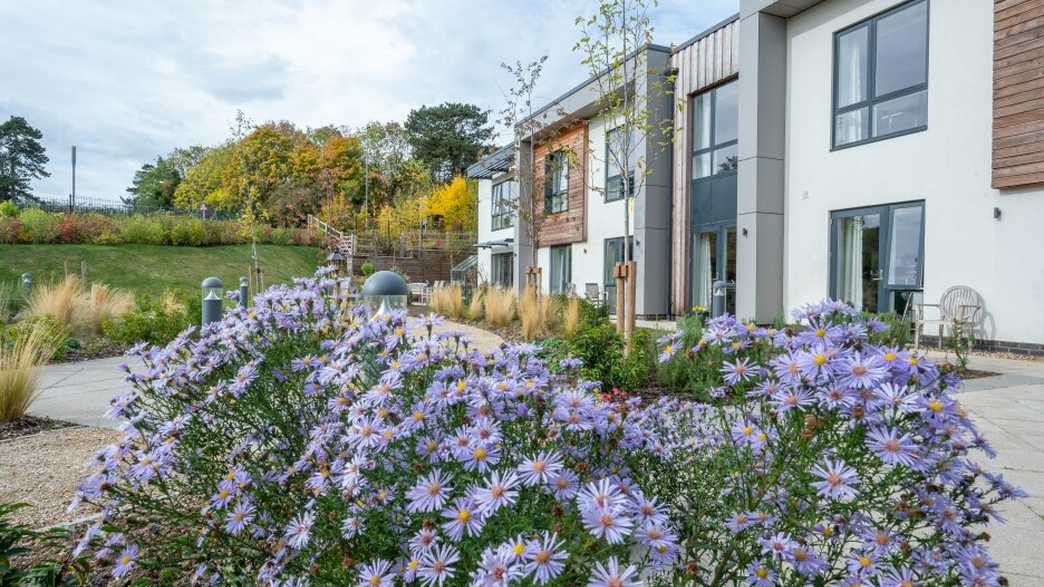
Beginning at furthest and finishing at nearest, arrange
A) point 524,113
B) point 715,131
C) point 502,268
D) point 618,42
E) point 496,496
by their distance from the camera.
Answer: point 502,268, point 524,113, point 715,131, point 618,42, point 496,496

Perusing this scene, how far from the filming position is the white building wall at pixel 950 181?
7434mm

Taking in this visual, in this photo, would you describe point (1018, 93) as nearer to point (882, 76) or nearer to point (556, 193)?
point (882, 76)

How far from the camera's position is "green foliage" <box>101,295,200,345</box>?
808 cm

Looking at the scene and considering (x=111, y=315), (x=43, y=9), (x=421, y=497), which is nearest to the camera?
(x=421, y=497)

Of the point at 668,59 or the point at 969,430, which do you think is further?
the point at 668,59

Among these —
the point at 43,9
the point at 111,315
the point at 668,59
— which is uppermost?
the point at 668,59

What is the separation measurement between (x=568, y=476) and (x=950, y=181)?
30.2ft

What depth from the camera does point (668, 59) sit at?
1279 centimetres

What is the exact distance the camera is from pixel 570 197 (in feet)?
54.6

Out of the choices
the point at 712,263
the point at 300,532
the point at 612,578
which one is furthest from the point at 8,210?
the point at 612,578

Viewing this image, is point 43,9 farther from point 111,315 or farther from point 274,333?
point 274,333

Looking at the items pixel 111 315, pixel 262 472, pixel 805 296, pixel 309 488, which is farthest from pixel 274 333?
pixel 805 296

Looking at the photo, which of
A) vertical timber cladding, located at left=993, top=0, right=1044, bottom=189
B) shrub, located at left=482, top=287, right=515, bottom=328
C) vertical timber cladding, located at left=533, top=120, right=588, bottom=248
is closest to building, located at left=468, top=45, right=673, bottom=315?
vertical timber cladding, located at left=533, top=120, right=588, bottom=248

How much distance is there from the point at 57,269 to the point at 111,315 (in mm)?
13221
